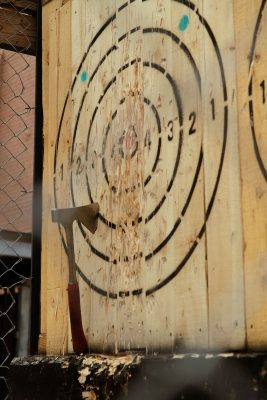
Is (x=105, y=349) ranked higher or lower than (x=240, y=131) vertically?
lower

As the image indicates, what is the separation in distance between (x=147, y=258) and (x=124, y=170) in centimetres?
34

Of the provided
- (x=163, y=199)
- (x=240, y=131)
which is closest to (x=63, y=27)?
(x=163, y=199)

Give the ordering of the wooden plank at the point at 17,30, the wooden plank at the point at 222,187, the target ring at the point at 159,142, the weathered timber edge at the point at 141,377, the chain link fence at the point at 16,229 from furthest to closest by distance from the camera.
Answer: the chain link fence at the point at 16,229 → the wooden plank at the point at 17,30 → the target ring at the point at 159,142 → the wooden plank at the point at 222,187 → the weathered timber edge at the point at 141,377

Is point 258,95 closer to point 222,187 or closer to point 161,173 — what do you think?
point 222,187

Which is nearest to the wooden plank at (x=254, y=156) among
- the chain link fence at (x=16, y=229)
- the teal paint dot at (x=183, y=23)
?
the teal paint dot at (x=183, y=23)

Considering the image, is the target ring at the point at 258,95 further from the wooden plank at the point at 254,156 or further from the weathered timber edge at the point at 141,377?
the weathered timber edge at the point at 141,377

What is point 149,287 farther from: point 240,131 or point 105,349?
point 240,131

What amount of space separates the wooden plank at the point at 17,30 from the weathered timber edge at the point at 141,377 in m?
1.53

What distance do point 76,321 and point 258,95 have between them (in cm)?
108

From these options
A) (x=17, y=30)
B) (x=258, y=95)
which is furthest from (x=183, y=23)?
(x=17, y=30)

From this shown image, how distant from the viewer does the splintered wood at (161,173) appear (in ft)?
6.14

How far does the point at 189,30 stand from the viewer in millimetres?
2199

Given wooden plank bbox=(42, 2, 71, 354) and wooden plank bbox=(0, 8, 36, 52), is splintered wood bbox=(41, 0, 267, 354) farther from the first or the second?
wooden plank bbox=(0, 8, 36, 52)

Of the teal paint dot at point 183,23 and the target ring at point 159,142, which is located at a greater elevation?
the teal paint dot at point 183,23
